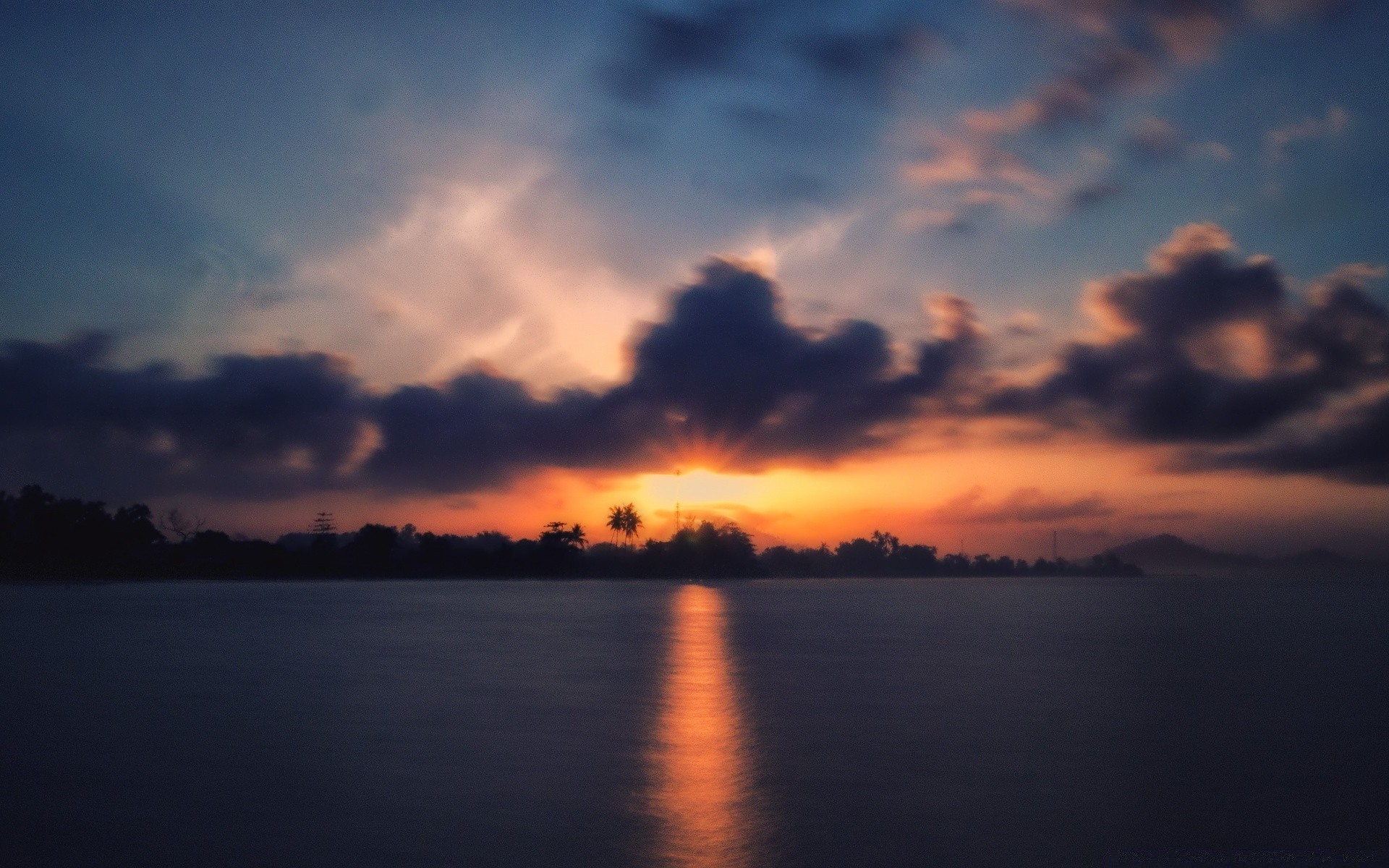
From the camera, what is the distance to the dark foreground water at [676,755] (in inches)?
458

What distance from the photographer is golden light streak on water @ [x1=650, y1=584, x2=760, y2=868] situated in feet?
36.8

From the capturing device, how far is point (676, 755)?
55.8 feet

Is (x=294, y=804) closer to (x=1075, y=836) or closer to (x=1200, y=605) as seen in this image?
(x=1075, y=836)

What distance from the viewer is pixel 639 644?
41906 mm

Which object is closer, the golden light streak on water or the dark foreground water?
the golden light streak on water

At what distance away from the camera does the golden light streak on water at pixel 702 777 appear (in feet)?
36.8

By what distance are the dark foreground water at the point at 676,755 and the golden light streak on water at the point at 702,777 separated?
2.9 inches

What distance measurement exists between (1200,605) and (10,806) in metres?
119

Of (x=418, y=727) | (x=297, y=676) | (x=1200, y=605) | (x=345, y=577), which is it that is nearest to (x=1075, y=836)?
(x=418, y=727)

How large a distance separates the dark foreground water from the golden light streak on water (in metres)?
0.07

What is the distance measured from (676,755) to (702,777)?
185cm

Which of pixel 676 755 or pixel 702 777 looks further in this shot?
pixel 676 755

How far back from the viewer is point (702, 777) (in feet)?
50.0

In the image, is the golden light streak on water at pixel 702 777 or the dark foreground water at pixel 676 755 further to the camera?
the dark foreground water at pixel 676 755
